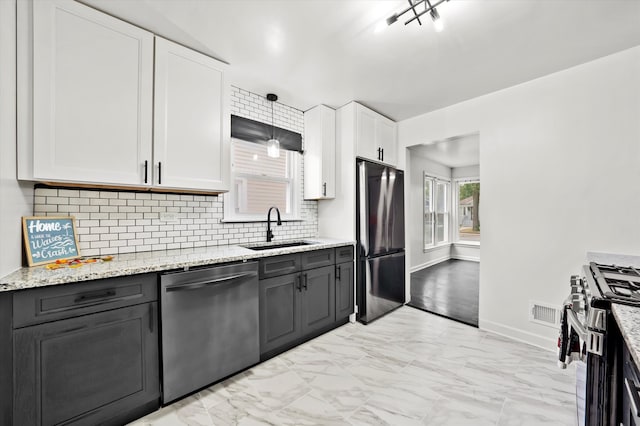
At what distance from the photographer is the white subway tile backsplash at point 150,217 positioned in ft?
6.12

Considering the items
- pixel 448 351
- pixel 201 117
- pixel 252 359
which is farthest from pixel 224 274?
pixel 448 351

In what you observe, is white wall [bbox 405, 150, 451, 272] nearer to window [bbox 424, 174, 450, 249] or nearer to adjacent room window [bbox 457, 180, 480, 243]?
window [bbox 424, 174, 450, 249]

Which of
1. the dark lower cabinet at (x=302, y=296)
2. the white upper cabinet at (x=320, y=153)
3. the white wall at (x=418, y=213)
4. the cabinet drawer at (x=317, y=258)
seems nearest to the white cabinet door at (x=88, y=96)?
the dark lower cabinet at (x=302, y=296)

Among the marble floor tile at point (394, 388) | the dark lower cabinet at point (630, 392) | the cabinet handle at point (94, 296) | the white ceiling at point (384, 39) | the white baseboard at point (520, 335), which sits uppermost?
the white ceiling at point (384, 39)

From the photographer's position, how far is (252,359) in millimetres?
2084

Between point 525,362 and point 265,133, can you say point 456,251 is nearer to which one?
point 525,362

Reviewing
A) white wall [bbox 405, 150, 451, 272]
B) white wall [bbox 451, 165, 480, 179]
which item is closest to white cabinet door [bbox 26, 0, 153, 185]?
white wall [bbox 405, 150, 451, 272]

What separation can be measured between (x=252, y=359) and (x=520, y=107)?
351 cm

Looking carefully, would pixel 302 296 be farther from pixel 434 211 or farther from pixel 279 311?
pixel 434 211

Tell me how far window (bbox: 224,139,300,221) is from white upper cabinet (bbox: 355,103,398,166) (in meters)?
0.83

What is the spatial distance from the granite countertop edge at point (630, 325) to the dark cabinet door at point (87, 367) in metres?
2.10

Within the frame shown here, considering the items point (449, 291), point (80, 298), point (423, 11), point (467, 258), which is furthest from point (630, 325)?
point (467, 258)

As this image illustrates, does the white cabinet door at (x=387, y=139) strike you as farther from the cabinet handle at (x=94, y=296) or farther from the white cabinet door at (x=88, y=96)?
the cabinet handle at (x=94, y=296)

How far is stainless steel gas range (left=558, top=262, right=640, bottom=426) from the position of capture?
1003 mm
